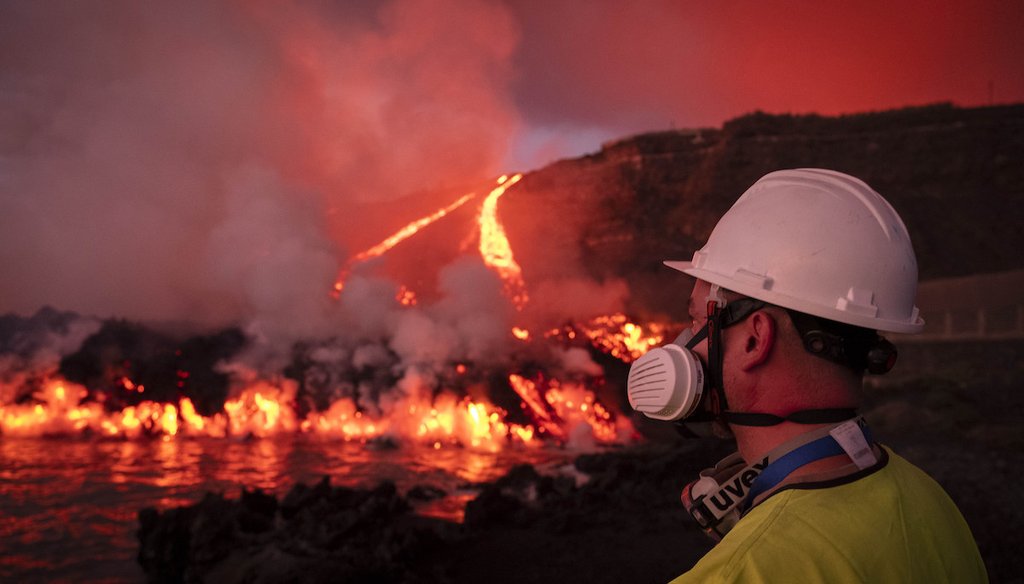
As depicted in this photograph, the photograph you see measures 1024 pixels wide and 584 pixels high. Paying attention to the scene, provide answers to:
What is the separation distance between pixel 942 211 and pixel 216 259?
3739 centimetres

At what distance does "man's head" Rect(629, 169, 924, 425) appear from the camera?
1.93 m

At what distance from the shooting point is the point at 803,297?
6.44 feet

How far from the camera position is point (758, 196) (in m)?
2.14

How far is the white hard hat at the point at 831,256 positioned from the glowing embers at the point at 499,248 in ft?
88.6

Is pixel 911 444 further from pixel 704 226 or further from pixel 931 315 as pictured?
pixel 704 226

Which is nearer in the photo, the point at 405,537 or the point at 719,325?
the point at 719,325

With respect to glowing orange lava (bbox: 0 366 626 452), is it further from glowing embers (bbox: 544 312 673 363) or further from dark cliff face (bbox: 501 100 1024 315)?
dark cliff face (bbox: 501 100 1024 315)

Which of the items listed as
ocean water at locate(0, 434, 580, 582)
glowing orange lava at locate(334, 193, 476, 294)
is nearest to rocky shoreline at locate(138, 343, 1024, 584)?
ocean water at locate(0, 434, 580, 582)

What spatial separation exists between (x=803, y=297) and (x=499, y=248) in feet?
121

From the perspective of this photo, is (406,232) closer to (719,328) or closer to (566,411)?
(566,411)

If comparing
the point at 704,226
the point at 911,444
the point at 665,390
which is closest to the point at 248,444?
the point at 911,444

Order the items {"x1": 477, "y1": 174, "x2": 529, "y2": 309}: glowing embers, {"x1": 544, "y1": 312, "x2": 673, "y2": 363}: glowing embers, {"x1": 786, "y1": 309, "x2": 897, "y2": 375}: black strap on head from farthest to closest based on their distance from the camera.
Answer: {"x1": 477, "y1": 174, "x2": 529, "y2": 309}: glowing embers, {"x1": 544, "y1": 312, "x2": 673, "y2": 363}: glowing embers, {"x1": 786, "y1": 309, "x2": 897, "y2": 375}: black strap on head

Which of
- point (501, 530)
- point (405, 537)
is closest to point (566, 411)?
point (501, 530)

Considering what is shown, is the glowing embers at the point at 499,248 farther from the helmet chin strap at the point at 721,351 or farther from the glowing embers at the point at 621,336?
the helmet chin strap at the point at 721,351
